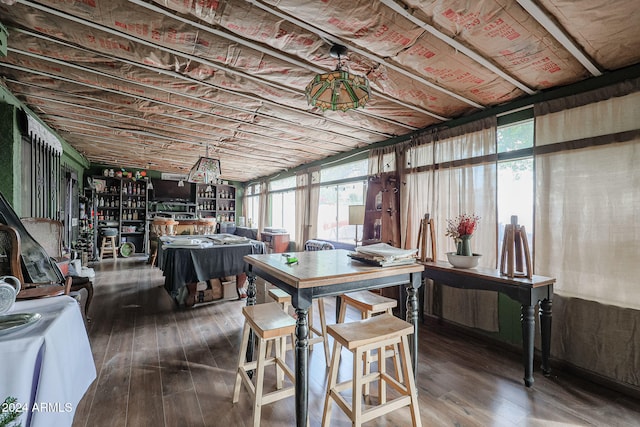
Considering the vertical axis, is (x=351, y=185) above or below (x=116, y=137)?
below

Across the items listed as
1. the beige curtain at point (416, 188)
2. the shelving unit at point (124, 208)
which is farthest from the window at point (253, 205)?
the beige curtain at point (416, 188)

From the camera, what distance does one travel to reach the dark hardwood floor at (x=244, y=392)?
5.59 feet

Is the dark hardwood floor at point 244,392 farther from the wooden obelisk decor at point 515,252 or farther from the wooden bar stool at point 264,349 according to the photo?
the wooden obelisk decor at point 515,252

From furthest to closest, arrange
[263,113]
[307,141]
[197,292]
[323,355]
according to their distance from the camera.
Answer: [307,141] → [197,292] → [263,113] → [323,355]

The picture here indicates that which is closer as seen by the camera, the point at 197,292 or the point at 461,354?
the point at 461,354

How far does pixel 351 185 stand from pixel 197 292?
10.0ft

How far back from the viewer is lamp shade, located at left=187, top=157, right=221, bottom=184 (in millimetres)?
4039

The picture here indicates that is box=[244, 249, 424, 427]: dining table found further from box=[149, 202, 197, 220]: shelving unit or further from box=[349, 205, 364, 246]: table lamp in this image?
box=[149, 202, 197, 220]: shelving unit

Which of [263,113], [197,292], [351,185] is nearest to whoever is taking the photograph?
[263,113]

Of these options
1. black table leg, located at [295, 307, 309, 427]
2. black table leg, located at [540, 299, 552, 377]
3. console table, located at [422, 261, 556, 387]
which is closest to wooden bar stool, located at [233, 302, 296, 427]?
black table leg, located at [295, 307, 309, 427]

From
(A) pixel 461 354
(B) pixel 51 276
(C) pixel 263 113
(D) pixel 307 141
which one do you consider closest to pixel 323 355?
(A) pixel 461 354

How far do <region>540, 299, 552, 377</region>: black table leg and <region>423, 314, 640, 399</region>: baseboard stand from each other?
180 millimetres

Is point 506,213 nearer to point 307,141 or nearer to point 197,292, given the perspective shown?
point 307,141

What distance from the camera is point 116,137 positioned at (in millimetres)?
4453
